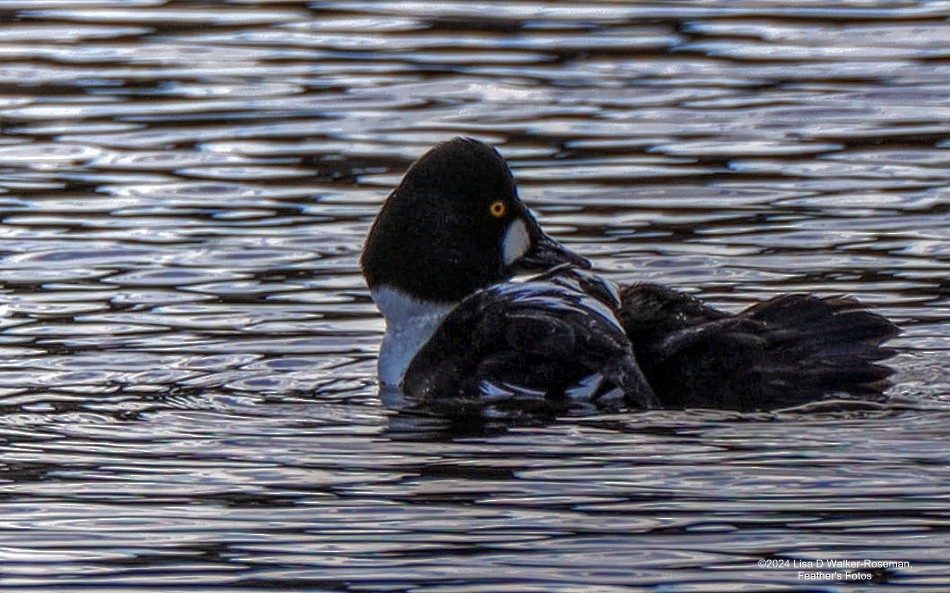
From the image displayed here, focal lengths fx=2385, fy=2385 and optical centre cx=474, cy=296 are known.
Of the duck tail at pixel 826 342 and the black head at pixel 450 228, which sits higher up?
the black head at pixel 450 228

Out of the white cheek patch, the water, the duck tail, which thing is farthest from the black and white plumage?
the white cheek patch

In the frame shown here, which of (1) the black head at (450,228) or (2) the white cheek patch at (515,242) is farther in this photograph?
(2) the white cheek patch at (515,242)

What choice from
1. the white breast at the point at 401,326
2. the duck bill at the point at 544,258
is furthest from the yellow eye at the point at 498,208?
the white breast at the point at 401,326

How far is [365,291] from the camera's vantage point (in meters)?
10.6

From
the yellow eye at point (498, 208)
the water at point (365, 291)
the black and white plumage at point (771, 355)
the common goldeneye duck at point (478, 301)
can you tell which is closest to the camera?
the water at point (365, 291)

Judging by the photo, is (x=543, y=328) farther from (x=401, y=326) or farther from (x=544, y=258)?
(x=544, y=258)

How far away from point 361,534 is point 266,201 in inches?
213

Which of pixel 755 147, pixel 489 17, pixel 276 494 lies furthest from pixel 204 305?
pixel 489 17

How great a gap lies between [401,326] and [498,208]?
0.61 m

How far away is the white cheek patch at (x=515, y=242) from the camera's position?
9.33 metres

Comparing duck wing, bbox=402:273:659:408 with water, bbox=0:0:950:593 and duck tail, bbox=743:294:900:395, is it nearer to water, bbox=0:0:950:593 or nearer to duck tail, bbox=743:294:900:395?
water, bbox=0:0:950:593

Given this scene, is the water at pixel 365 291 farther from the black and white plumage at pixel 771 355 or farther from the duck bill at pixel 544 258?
the duck bill at pixel 544 258

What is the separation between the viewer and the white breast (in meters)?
9.04

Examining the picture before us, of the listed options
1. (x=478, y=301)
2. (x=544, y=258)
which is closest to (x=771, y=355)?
(x=478, y=301)
